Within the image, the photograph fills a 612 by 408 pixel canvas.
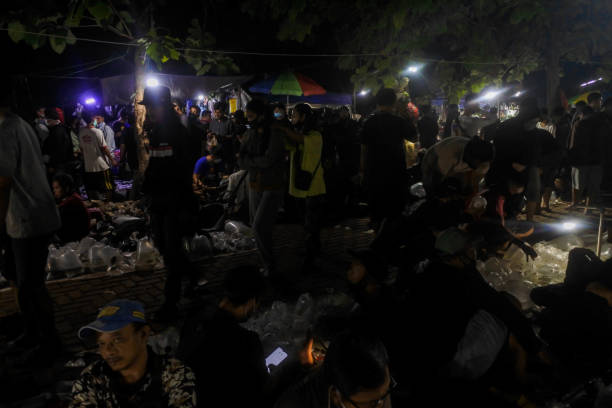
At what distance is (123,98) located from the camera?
455 inches

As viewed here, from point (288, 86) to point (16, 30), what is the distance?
329 inches

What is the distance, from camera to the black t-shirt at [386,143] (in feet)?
17.0

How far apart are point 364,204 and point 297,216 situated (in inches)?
61.3

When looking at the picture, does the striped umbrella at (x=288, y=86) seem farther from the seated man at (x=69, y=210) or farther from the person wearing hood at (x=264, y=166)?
the person wearing hood at (x=264, y=166)

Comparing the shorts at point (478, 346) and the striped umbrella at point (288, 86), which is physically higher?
the striped umbrella at point (288, 86)

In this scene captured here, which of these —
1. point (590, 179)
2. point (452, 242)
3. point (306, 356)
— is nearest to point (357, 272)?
point (452, 242)

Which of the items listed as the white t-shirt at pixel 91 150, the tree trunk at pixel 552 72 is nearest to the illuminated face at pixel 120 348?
the tree trunk at pixel 552 72

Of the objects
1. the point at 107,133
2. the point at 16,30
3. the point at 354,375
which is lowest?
the point at 354,375

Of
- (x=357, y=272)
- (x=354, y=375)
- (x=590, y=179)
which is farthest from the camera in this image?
(x=590, y=179)

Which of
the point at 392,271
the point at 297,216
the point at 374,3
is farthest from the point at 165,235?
the point at 374,3

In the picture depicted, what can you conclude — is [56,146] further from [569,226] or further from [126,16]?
[569,226]

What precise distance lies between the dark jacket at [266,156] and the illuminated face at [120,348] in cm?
311

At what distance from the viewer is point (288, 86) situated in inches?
512

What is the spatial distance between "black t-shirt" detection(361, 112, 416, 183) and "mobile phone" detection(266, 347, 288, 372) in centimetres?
270
